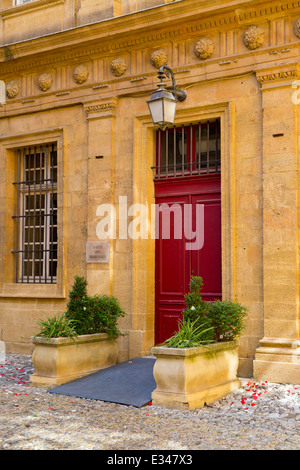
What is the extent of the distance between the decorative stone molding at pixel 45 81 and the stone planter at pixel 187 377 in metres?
5.45

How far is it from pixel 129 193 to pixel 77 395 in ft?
10.8

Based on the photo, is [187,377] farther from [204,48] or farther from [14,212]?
[14,212]

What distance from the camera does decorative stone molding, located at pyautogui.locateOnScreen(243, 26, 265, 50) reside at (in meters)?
7.52

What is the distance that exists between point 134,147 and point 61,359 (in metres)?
3.39

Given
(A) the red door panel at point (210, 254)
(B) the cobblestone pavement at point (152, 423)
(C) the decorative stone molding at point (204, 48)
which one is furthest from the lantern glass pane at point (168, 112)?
(B) the cobblestone pavement at point (152, 423)

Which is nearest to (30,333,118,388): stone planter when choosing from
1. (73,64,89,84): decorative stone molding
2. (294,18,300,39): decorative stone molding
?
(73,64,89,84): decorative stone molding

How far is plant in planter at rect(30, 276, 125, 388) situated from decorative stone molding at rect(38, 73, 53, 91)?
3.72 meters

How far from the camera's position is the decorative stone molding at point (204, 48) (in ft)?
26.1

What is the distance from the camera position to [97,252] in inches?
348

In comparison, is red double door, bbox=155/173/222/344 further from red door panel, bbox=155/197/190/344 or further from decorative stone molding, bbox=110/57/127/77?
decorative stone molding, bbox=110/57/127/77

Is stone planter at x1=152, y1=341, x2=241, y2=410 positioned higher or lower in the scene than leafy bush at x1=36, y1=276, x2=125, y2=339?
lower

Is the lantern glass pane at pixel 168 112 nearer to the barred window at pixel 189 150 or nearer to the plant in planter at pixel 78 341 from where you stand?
the barred window at pixel 189 150

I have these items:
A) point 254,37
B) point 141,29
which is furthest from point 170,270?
point 141,29

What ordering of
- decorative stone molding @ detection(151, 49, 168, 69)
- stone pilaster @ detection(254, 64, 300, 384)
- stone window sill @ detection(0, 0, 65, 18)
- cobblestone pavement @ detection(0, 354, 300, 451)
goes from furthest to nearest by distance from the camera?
stone window sill @ detection(0, 0, 65, 18) → decorative stone molding @ detection(151, 49, 168, 69) → stone pilaster @ detection(254, 64, 300, 384) → cobblestone pavement @ detection(0, 354, 300, 451)
